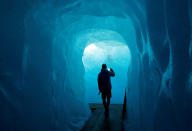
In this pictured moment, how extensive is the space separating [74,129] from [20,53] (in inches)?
106

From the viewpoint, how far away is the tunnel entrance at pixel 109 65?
31.5 feet

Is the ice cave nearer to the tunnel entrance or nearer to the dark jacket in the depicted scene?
the dark jacket

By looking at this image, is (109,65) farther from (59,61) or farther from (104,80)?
(59,61)

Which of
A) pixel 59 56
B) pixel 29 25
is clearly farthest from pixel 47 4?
pixel 59 56

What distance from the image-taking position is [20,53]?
196 centimetres

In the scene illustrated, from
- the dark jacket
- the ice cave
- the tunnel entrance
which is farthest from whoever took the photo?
the tunnel entrance

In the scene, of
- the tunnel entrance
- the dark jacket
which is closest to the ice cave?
the dark jacket

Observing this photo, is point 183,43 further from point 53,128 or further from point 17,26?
point 53,128

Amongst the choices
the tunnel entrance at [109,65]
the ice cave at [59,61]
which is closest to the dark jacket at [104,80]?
the ice cave at [59,61]

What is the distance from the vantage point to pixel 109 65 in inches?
428

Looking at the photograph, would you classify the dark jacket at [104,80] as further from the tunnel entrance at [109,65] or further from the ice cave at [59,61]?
the tunnel entrance at [109,65]

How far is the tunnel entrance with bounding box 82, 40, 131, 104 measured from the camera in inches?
378

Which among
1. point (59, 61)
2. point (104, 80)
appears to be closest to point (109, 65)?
point (104, 80)

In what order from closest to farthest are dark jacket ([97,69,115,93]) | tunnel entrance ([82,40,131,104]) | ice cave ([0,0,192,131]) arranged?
1. ice cave ([0,0,192,131])
2. dark jacket ([97,69,115,93])
3. tunnel entrance ([82,40,131,104])
